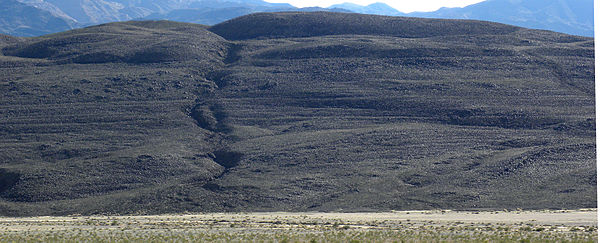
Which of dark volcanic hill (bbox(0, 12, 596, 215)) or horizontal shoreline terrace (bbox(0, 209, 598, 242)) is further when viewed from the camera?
dark volcanic hill (bbox(0, 12, 596, 215))

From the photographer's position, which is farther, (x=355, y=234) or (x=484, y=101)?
(x=484, y=101)

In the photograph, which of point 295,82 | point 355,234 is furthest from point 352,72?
point 355,234

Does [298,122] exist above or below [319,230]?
below

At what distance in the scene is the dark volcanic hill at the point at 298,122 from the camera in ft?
171

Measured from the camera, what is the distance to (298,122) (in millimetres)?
71375

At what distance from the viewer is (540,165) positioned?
55344 mm

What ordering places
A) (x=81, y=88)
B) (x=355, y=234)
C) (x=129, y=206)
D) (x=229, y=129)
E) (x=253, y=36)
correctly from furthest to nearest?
(x=253, y=36), (x=81, y=88), (x=229, y=129), (x=129, y=206), (x=355, y=234)

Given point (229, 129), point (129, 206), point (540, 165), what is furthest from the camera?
point (229, 129)

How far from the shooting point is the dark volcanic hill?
52000mm

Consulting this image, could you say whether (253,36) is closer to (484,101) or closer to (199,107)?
(199,107)

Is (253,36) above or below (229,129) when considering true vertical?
above

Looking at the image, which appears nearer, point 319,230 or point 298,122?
point 319,230

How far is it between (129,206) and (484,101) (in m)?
44.0

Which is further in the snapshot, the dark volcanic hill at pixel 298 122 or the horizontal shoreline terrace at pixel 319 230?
the dark volcanic hill at pixel 298 122
